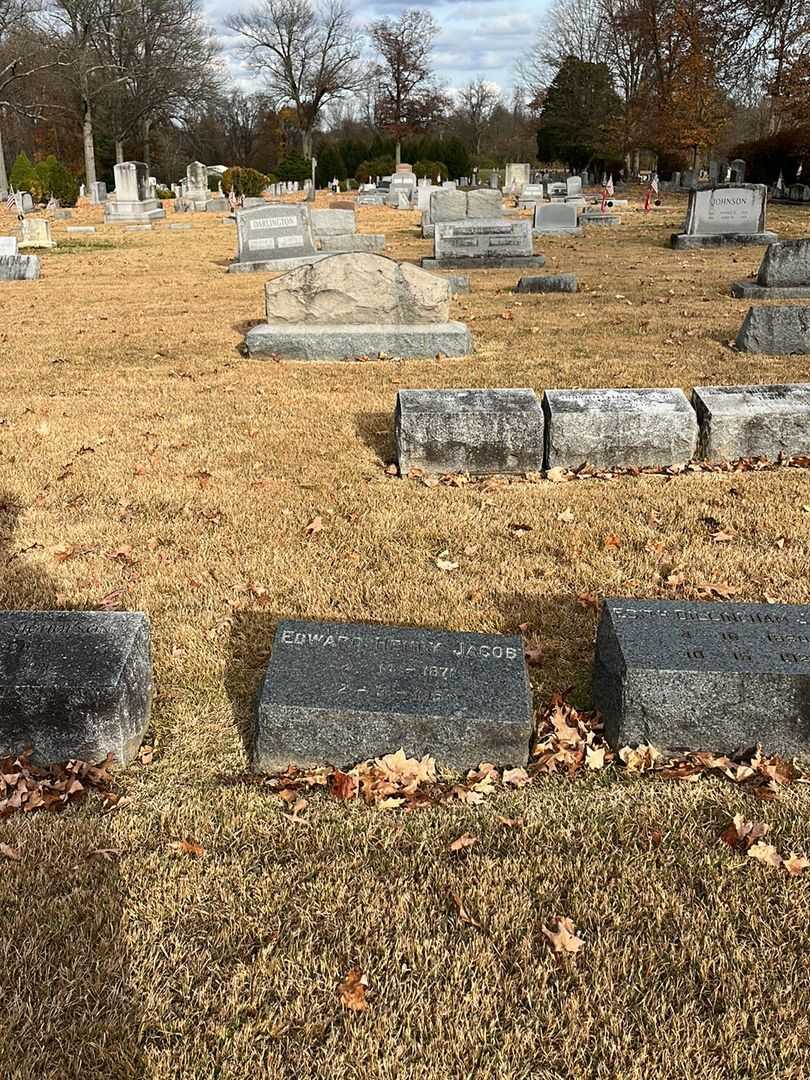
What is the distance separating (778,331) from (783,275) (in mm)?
4085

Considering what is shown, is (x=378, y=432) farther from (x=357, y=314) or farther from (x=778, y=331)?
(x=778, y=331)

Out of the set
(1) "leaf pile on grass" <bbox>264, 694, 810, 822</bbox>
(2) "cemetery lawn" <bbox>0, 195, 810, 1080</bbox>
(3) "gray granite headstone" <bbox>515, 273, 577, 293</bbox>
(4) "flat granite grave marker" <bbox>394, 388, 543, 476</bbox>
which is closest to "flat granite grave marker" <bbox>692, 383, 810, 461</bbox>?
(2) "cemetery lawn" <bbox>0, 195, 810, 1080</bbox>

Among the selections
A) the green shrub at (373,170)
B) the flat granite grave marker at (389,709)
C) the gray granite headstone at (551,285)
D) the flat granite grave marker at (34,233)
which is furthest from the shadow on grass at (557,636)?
the green shrub at (373,170)

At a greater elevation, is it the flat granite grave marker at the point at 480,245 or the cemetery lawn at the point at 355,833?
the flat granite grave marker at the point at 480,245

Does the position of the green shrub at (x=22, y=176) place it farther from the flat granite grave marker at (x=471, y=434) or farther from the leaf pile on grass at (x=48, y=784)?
the leaf pile on grass at (x=48, y=784)

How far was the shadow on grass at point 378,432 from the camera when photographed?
6.45 metres

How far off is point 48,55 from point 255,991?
51797mm

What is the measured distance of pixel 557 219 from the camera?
2436 centimetres

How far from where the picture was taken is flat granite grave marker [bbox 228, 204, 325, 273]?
1739cm

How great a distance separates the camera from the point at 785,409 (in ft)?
20.0

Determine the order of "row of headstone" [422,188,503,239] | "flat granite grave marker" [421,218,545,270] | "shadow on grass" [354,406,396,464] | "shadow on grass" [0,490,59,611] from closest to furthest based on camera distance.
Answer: "shadow on grass" [0,490,59,611] → "shadow on grass" [354,406,396,464] → "flat granite grave marker" [421,218,545,270] → "row of headstone" [422,188,503,239]

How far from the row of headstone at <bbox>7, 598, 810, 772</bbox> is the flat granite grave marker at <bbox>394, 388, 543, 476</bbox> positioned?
285 centimetres

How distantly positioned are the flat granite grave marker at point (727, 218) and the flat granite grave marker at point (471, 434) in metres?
15.6

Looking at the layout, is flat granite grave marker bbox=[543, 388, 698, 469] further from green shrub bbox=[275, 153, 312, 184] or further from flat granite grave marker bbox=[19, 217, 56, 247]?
green shrub bbox=[275, 153, 312, 184]
